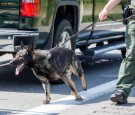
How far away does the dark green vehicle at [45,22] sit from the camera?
8211 mm

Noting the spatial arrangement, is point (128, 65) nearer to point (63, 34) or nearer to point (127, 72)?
point (127, 72)

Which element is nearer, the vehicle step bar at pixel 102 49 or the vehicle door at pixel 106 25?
the vehicle step bar at pixel 102 49

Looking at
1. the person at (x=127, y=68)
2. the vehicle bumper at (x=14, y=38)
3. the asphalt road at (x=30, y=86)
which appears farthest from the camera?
the vehicle bumper at (x=14, y=38)

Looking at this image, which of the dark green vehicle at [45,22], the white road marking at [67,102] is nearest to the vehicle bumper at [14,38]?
the dark green vehicle at [45,22]

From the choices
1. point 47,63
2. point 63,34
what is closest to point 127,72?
point 47,63

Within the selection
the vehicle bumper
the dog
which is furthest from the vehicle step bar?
the vehicle bumper

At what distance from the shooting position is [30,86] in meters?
8.98

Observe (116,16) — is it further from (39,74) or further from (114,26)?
(39,74)

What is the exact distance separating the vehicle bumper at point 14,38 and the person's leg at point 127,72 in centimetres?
140

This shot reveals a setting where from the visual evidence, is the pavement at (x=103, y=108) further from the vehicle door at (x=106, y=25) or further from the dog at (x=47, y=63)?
the vehicle door at (x=106, y=25)

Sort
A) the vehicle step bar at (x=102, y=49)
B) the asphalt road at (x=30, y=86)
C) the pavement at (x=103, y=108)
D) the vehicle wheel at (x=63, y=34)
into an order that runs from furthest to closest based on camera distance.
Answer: the vehicle step bar at (x=102, y=49)
the vehicle wheel at (x=63, y=34)
the asphalt road at (x=30, y=86)
the pavement at (x=103, y=108)

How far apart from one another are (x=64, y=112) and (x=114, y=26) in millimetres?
4141

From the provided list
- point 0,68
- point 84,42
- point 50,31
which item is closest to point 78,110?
point 50,31

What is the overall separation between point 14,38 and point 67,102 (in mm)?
1177
